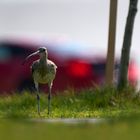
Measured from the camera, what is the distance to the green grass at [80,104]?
7.59m

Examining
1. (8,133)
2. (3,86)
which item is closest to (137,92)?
(8,133)

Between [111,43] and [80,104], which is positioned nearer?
[80,104]

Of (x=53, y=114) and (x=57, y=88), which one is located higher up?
(x=53, y=114)

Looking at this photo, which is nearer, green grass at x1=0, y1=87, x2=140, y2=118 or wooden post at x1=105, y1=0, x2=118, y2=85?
green grass at x1=0, y1=87, x2=140, y2=118

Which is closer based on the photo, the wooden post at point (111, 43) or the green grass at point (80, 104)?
the green grass at point (80, 104)

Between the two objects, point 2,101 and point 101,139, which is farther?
point 2,101

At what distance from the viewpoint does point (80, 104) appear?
28.5 ft

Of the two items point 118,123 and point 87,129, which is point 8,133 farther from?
point 118,123

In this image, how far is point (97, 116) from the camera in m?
7.36

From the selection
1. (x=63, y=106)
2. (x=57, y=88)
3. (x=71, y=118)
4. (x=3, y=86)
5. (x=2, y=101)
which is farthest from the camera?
(x=3, y=86)

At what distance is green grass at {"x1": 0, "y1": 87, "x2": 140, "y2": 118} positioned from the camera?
759 centimetres

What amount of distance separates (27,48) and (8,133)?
26.5 ft

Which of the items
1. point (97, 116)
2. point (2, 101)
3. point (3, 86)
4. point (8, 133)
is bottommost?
point (3, 86)

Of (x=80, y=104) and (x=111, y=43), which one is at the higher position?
(x=111, y=43)
